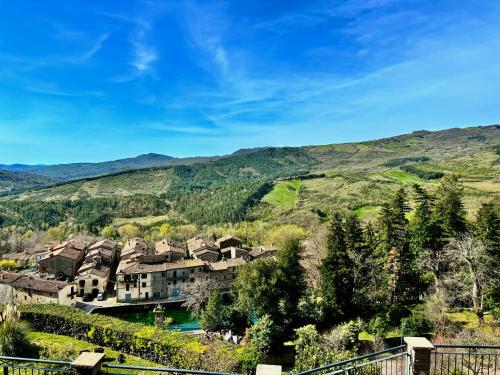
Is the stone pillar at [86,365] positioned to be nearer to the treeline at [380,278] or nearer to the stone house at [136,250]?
the treeline at [380,278]

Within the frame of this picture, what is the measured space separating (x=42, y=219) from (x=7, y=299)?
209 feet

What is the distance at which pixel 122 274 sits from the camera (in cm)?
4138

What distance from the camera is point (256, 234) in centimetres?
6869

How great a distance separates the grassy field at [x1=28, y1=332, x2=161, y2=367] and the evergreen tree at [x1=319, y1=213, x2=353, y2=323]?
1296cm

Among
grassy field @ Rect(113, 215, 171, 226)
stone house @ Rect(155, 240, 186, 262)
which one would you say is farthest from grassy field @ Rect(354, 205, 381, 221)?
grassy field @ Rect(113, 215, 171, 226)

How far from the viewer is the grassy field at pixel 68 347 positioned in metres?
19.8

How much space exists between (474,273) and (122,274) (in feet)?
114

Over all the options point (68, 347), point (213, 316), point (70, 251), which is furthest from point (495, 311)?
point (70, 251)

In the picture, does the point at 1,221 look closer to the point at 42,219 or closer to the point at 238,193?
the point at 42,219

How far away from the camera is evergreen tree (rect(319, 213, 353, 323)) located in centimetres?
2648

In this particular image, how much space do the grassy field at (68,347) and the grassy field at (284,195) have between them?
68.1 metres

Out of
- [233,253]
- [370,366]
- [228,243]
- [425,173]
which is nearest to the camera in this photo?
[370,366]

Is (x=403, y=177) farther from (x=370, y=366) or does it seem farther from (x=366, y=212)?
(x=370, y=366)

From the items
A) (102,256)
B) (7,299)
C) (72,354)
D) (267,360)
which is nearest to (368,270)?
(267,360)
